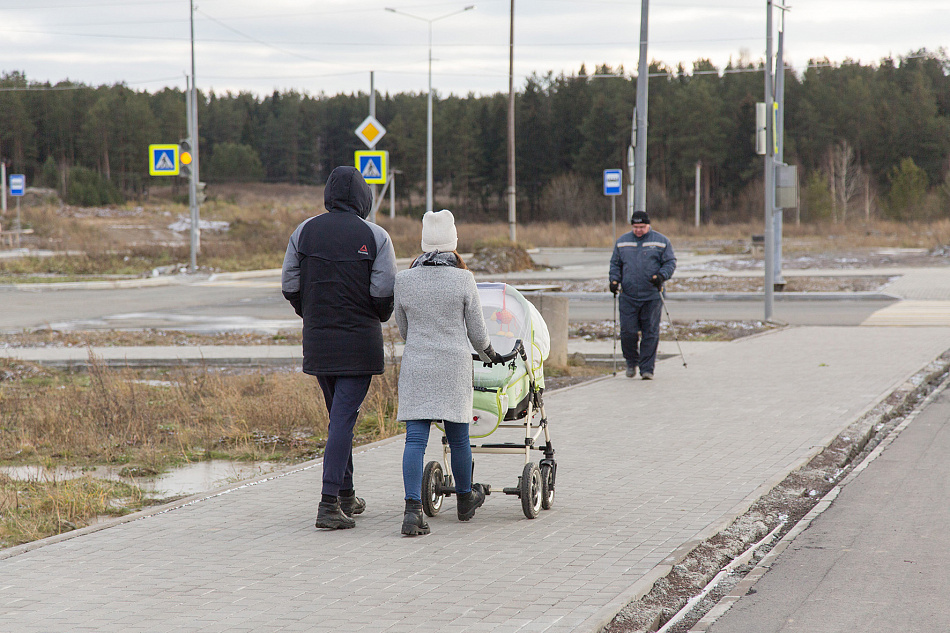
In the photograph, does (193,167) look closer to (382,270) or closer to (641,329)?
(641,329)

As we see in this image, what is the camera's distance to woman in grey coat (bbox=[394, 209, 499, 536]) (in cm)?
574

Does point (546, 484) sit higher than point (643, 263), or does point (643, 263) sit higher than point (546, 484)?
point (643, 263)

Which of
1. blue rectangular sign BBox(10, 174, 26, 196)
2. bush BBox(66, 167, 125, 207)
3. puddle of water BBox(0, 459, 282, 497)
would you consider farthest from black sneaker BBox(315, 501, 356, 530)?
bush BBox(66, 167, 125, 207)

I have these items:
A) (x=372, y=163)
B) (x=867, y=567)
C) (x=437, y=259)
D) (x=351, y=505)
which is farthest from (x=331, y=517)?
(x=372, y=163)

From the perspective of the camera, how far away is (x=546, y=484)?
6.38 metres

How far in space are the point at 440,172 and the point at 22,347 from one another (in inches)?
4189

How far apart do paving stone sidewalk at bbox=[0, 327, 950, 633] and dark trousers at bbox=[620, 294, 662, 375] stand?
8.04 ft

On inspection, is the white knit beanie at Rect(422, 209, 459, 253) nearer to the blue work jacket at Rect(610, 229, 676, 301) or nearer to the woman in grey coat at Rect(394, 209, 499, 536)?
the woman in grey coat at Rect(394, 209, 499, 536)

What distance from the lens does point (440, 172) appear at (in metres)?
121

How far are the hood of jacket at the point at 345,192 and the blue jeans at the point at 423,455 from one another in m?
1.26

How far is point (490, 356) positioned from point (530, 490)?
861 mm

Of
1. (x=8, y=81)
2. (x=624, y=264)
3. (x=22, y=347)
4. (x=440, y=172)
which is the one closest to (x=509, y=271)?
(x=22, y=347)

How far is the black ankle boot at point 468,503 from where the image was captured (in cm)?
611

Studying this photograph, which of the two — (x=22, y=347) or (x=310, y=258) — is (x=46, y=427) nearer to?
(x=310, y=258)
